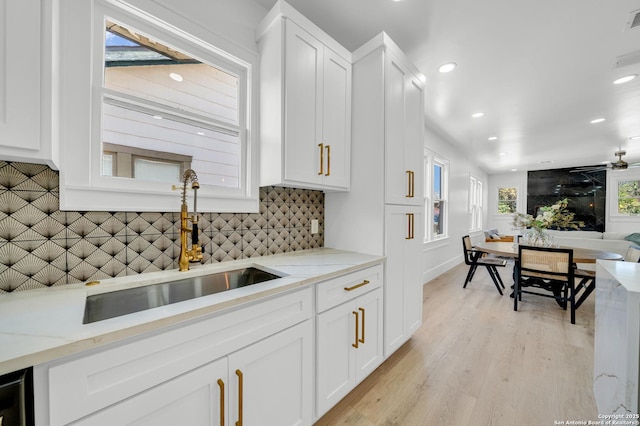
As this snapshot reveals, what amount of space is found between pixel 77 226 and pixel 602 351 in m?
2.89

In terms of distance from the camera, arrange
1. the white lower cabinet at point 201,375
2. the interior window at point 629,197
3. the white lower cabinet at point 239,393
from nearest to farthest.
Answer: the white lower cabinet at point 201,375, the white lower cabinet at point 239,393, the interior window at point 629,197

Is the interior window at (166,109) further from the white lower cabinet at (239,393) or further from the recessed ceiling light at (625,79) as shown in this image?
the recessed ceiling light at (625,79)

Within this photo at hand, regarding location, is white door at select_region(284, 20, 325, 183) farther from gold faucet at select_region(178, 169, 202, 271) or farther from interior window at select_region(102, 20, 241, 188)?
gold faucet at select_region(178, 169, 202, 271)

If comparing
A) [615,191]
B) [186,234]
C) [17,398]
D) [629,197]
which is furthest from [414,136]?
[629,197]

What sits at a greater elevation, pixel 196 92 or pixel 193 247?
pixel 196 92

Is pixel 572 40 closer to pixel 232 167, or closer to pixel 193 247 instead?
pixel 232 167

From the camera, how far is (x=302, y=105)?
5.48 feet

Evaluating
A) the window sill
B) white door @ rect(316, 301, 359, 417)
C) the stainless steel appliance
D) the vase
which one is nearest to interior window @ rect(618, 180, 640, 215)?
the vase

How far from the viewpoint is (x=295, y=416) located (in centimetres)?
122

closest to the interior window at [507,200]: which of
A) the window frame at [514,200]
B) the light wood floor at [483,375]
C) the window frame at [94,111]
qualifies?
the window frame at [514,200]

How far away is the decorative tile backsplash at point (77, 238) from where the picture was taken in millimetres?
1021

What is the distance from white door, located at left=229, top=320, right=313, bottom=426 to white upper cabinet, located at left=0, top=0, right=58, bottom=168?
1.04 metres

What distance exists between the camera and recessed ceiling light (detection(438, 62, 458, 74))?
7.90ft

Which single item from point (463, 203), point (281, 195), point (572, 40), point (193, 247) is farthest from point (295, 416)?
point (463, 203)
